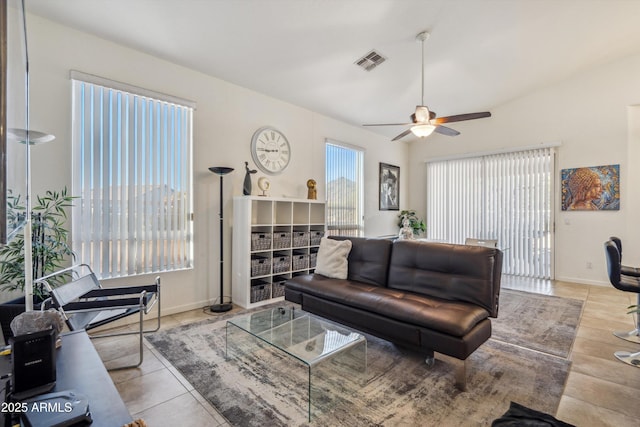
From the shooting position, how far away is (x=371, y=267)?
125 inches

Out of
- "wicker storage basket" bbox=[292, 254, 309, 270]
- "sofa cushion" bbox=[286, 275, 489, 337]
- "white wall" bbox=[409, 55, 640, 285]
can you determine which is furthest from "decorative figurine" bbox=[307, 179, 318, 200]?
"white wall" bbox=[409, 55, 640, 285]

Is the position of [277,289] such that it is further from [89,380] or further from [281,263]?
[89,380]

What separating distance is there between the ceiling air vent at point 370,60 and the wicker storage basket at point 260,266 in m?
2.84

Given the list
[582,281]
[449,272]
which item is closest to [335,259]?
[449,272]

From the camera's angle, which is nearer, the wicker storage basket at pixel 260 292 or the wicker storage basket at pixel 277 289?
the wicker storage basket at pixel 260 292

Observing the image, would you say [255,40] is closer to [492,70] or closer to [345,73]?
[345,73]

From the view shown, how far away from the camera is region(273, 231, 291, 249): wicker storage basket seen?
396cm

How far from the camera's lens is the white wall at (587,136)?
462 cm

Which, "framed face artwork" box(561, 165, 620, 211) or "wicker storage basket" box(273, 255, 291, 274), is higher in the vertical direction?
"framed face artwork" box(561, 165, 620, 211)

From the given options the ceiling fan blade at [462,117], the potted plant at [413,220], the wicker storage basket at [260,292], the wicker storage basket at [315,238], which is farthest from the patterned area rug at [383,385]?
the potted plant at [413,220]

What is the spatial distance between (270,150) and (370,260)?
2223mm

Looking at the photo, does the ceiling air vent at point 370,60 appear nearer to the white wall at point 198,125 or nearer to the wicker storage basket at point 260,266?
the white wall at point 198,125

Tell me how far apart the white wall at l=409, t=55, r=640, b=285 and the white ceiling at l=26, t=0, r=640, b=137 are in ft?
1.05

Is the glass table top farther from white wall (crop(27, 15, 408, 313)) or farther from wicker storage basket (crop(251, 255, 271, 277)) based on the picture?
white wall (crop(27, 15, 408, 313))
